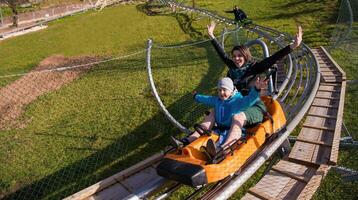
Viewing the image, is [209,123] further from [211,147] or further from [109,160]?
[109,160]

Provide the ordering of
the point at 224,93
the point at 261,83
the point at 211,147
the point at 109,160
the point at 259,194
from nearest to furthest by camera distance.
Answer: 1. the point at 211,147
2. the point at 259,194
3. the point at 261,83
4. the point at 224,93
5. the point at 109,160

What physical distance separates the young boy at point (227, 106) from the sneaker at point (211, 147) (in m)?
0.44

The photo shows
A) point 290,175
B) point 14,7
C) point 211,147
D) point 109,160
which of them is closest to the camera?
point 211,147

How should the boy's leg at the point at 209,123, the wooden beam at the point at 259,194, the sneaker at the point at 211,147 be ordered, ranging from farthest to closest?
1. the boy's leg at the point at 209,123
2. the wooden beam at the point at 259,194
3. the sneaker at the point at 211,147

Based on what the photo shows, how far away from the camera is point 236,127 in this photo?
13.6ft

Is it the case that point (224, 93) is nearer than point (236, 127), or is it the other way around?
point (236, 127)

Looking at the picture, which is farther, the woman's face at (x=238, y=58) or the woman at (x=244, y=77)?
the woman's face at (x=238, y=58)

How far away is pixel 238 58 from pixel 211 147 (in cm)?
223

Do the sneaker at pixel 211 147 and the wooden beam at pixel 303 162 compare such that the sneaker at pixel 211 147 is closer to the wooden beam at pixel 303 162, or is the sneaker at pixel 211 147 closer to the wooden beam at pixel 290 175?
the wooden beam at pixel 290 175

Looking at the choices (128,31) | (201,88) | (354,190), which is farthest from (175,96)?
(128,31)

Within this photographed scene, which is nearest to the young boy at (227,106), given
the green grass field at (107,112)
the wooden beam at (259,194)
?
the wooden beam at (259,194)

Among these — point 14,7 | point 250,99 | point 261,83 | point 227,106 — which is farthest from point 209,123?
point 14,7

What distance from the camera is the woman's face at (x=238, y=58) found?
540 centimetres

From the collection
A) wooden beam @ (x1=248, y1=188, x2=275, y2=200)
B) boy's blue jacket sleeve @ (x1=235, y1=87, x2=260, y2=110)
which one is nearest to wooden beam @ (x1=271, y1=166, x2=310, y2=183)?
wooden beam @ (x1=248, y1=188, x2=275, y2=200)
